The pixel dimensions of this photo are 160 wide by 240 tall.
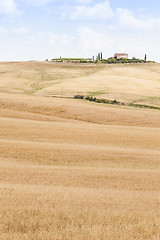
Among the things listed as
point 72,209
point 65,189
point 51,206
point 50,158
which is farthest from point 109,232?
point 50,158

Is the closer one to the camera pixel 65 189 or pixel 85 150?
pixel 65 189

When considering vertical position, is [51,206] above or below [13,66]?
below

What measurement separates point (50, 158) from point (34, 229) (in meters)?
6.42

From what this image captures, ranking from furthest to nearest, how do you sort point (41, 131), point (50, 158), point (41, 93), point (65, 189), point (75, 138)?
point (41, 93), point (41, 131), point (75, 138), point (50, 158), point (65, 189)

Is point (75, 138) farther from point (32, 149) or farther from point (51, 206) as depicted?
point (51, 206)

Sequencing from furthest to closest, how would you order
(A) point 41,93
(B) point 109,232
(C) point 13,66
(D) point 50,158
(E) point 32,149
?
(C) point 13,66 < (A) point 41,93 < (E) point 32,149 < (D) point 50,158 < (B) point 109,232

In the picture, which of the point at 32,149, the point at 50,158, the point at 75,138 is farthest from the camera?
the point at 75,138

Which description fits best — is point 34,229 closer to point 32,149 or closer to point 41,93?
point 32,149

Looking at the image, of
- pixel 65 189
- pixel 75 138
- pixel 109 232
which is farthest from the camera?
pixel 75 138

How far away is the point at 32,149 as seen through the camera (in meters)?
13.4

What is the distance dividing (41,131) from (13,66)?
61.5 m

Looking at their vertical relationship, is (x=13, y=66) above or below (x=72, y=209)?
above

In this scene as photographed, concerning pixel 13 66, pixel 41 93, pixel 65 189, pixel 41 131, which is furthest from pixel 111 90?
pixel 13 66

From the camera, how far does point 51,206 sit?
7.27m
